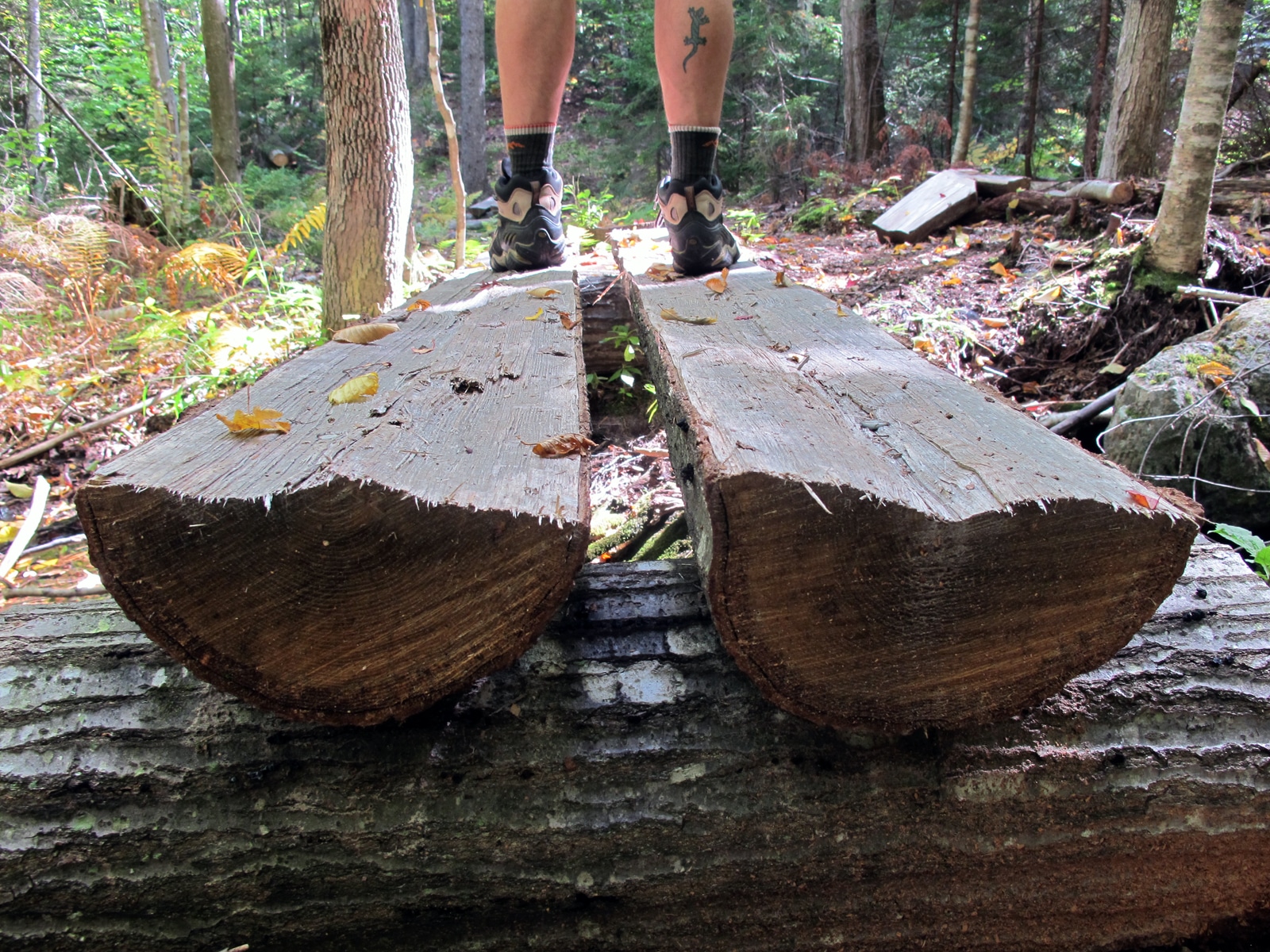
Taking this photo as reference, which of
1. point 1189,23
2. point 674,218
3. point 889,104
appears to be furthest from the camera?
point 889,104

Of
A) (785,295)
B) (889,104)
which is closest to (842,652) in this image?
(785,295)

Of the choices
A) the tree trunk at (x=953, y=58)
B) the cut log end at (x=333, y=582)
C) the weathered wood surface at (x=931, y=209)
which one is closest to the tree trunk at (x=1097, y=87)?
the tree trunk at (x=953, y=58)

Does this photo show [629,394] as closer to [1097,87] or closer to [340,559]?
[340,559]

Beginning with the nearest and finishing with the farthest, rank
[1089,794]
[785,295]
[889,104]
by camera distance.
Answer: [1089,794]
[785,295]
[889,104]

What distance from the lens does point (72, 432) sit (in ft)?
12.4

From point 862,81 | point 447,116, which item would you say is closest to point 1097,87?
point 862,81

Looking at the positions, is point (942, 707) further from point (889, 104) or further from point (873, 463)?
point (889, 104)

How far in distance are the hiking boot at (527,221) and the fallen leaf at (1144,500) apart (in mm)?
2399

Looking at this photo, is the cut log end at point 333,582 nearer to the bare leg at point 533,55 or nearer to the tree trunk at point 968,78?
the bare leg at point 533,55

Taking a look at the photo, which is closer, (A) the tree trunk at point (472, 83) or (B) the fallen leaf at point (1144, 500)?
(B) the fallen leaf at point (1144, 500)

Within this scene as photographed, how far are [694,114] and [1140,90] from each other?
18.6ft

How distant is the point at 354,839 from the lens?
111 cm

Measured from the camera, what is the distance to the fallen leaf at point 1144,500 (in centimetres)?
96

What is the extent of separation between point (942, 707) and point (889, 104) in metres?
16.2
